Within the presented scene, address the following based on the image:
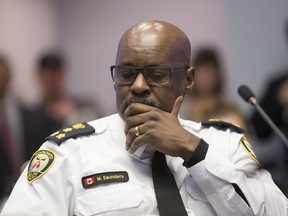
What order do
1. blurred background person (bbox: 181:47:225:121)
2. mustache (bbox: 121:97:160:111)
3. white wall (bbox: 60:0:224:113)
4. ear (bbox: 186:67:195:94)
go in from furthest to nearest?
white wall (bbox: 60:0:224:113), blurred background person (bbox: 181:47:225:121), ear (bbox: 186:67:195:94), mustache (bbox: 121:97:160:111)

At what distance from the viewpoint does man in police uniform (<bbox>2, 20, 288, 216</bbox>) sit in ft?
6.16

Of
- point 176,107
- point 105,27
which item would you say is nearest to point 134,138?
point 176,107

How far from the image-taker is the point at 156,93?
197cm

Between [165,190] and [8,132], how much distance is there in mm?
2036

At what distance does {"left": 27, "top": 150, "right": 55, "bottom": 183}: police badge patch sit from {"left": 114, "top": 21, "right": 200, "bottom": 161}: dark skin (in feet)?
0.72

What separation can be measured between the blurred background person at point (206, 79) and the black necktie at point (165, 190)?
1.59 metres

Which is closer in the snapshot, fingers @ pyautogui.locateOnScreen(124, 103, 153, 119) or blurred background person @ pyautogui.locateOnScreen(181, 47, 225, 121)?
fingers @ pyautogui.locateOnScreen(124, 103, 153, 119)

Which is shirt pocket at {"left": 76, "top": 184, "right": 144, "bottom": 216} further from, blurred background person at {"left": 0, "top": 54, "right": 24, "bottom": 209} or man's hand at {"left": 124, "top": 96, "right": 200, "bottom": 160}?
blurred background person at {"left": 0, "top": 54, "right": 24, "bottom": 209}

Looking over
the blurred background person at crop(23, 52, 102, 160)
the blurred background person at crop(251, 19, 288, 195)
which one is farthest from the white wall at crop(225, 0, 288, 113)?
the blurred background person at crop(23, 52, 102, 160)

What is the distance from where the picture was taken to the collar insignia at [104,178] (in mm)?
1910

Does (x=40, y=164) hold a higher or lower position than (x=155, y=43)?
lower

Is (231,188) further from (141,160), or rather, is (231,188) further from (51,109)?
(51,109)

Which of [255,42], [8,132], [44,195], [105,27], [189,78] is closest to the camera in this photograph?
[44,195]

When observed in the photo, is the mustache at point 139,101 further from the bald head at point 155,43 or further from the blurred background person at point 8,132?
the blurred background person at point 8,132
